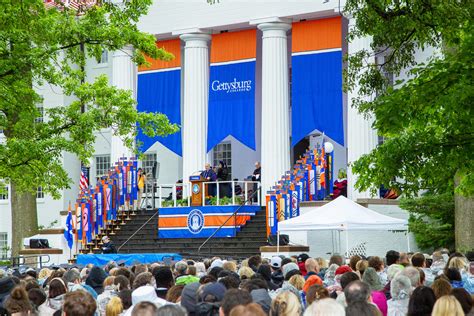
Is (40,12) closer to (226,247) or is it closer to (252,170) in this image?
(226,247)

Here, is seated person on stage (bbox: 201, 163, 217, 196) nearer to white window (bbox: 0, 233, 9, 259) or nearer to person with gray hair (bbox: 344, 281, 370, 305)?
white window (bbox: 0, 233, 9, 259)

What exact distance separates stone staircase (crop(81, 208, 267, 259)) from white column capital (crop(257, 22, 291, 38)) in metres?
7.60

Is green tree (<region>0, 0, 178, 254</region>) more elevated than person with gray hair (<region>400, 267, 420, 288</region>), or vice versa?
green tree (<region>0, 0, 178, 254</region>)

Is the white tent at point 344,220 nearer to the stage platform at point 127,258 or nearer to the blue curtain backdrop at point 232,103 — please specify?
the stage platform at point 127,258

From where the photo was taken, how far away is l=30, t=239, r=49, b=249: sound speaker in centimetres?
3862

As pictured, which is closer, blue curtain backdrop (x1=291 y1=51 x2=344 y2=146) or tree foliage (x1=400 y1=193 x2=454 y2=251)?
tree foliage (x1=400 y1=193 x2=454 y2=251)

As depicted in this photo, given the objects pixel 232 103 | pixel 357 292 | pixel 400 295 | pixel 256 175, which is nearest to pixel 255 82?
pixel 232 103

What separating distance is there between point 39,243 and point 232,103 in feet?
32.1

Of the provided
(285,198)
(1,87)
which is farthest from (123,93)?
(285,198)

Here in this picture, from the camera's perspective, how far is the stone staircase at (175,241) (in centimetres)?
3731

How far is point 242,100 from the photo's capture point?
42.9 metres

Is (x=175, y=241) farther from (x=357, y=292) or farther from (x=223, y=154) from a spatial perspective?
(x=357, y=292)

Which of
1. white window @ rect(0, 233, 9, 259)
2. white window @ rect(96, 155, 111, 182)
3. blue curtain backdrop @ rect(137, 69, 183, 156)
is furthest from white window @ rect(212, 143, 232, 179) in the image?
white window @ rect(0, 233, 9, 259)

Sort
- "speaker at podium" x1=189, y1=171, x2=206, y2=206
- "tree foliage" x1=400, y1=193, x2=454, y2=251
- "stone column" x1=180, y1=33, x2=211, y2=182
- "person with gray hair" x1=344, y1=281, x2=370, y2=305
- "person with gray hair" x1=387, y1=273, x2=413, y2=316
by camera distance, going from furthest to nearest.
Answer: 1. "stone column" x1=180, y1=33, x2=211, y2=182
2. "speaker at podium" x1=189, y1=171, x2=206, y2=206
3. "tree foliage" x1=400, y1=193, x2=454, y2=251
4. "person with gray hair" x1=387, y1=273, x2=413, y2=316
5. "person with gray hair" x1=344, y1=281, x2=370, y2=305
